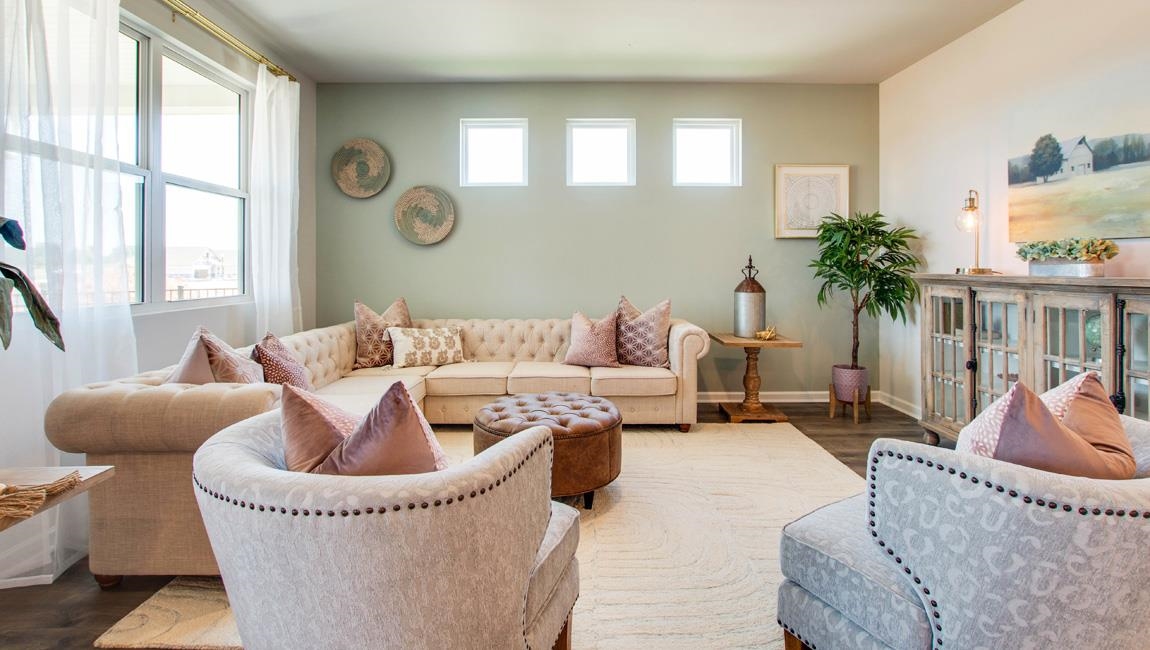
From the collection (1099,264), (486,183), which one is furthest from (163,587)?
(1099,264)

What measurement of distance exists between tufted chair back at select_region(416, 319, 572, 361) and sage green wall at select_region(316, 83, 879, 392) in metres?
0.29

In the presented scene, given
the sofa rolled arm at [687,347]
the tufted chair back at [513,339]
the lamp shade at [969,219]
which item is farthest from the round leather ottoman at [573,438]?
the lamp shade at [969,219]

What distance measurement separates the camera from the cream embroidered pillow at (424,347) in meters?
4.38

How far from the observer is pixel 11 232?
132 cm

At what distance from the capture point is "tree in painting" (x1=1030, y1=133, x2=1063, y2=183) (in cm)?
334

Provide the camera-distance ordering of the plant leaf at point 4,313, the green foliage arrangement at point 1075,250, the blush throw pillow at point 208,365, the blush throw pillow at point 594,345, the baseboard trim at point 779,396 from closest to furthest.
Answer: the plant leaf at point 4,313
the blush throw pillow at point 208,365
the green foliage arrangement at point 1075,250
the blush throw pillow at point 594,345
the baseboard trim at point 779,396

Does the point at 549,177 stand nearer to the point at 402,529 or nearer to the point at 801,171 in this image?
the point at 801,171

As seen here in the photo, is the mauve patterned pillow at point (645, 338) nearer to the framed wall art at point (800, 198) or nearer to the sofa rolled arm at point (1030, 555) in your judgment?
the framed wall art at point (800, 198)

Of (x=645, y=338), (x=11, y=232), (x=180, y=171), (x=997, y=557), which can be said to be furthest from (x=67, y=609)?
(x=645, y=338)

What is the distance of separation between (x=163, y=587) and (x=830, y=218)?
198 inches

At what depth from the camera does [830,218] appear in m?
4.99

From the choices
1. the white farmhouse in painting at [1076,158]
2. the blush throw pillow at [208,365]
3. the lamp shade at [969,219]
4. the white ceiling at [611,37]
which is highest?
the white ceiling at [611,37]

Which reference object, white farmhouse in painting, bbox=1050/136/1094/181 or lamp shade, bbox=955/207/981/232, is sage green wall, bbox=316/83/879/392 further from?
white farmhouse in painting, bbox=1050/136/1094/181

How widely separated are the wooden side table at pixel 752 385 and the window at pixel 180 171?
3.56 m
